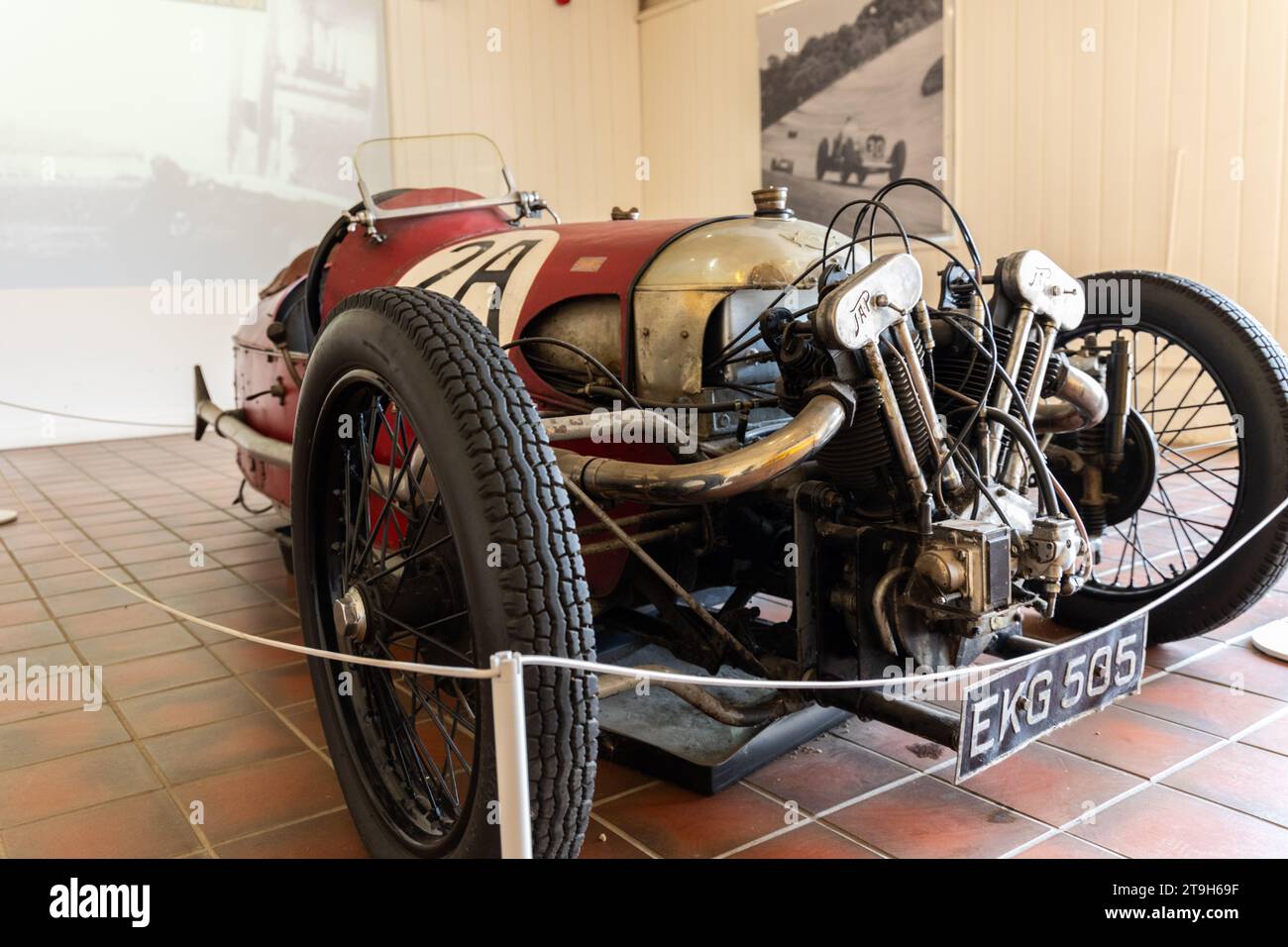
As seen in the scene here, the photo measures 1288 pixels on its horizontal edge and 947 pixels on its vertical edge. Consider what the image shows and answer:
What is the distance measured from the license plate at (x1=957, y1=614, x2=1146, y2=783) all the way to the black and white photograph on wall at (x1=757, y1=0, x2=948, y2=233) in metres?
6.88

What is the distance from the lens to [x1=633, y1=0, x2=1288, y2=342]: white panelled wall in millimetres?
6379

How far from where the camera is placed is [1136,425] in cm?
290

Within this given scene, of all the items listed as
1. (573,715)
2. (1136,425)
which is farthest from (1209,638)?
(573,715)

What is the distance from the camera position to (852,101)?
8898 mm

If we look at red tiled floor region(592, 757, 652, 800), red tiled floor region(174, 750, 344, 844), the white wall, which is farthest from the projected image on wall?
red tiled floor region(592, 757, 652, 800)

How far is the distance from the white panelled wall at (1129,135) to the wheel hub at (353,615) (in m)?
6.23

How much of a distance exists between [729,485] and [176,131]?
28.5ft

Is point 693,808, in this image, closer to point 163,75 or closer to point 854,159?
point 854,159

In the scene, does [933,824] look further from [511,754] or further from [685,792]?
[511,754]

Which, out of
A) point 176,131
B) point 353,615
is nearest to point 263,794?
point 353,615

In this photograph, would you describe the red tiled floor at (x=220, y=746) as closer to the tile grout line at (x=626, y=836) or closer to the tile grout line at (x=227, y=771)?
the tile grout line at (x=227, y=771)

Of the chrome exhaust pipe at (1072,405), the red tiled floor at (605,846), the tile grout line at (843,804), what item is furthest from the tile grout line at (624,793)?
the chrome exhaust pipe at (1072,405)
